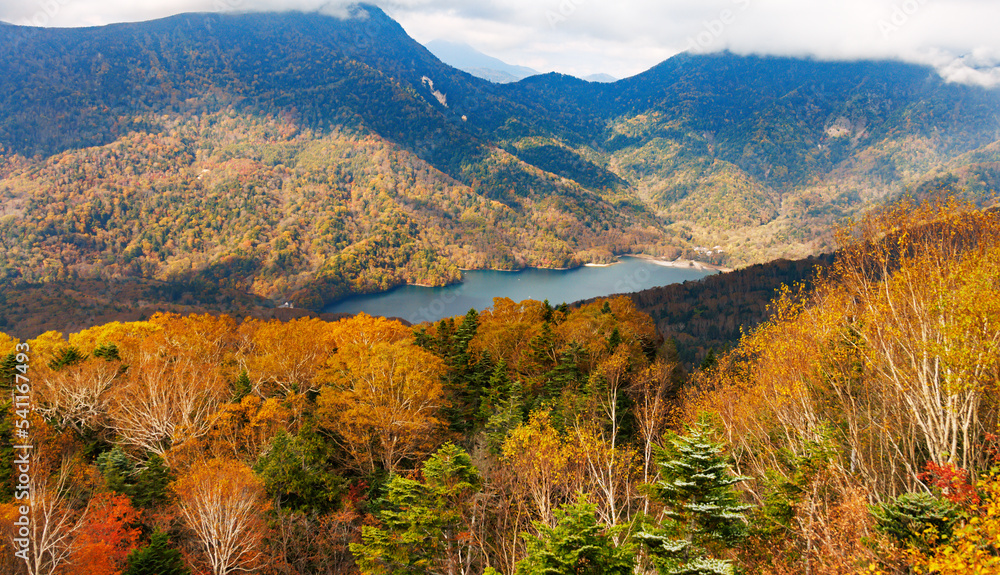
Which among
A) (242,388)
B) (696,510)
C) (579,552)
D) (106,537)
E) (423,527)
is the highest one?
(696,510)

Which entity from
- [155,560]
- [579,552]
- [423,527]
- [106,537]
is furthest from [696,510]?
[106,537]

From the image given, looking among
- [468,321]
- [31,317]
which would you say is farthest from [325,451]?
[31,317]

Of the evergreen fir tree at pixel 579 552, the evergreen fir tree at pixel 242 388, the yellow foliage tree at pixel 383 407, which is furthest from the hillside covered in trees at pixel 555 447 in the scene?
the evergreen fir tree at pixel 242 388

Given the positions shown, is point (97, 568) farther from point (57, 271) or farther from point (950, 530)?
point (57, 271)

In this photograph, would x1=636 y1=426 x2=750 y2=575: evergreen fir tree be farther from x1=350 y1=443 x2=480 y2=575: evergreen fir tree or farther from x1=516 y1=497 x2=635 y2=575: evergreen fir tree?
x1=350 y1=443 x2=480 y2=575: evergreen fir tree

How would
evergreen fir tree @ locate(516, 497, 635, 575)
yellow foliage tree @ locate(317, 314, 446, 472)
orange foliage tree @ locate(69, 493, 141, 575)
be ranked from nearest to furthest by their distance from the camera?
evergreen fir tree @ locate(516, 497, 635, 575), orange foliage tree @ locate(69, 493, 141, 575), yellow foliage tree @ locate(317, 314, 446, 472)

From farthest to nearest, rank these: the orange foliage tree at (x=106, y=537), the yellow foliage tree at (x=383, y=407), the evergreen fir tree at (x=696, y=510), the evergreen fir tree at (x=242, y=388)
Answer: the evergreen fir tree at (x=242, y=388)
the yellow foliage tree at (x=383, y=407)
the orange foliage tree at (x=106, y=537)
the evergreen fir tree at (x=696, y=510)

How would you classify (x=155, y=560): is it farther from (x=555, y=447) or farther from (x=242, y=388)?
(x=242, y=388)

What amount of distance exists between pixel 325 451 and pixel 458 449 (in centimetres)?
1270

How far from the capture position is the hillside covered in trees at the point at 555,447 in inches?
464

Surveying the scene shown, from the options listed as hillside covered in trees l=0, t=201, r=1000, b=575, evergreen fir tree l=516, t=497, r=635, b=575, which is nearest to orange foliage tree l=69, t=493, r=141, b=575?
hillside covered in trees l=0, t=201, r=1000, b=575

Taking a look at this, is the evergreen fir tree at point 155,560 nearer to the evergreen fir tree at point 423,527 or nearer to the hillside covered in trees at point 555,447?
the hillside covered in trees at point 555,447

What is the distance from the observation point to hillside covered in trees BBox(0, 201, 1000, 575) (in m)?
11.8

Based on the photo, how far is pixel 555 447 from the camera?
64.1ft
